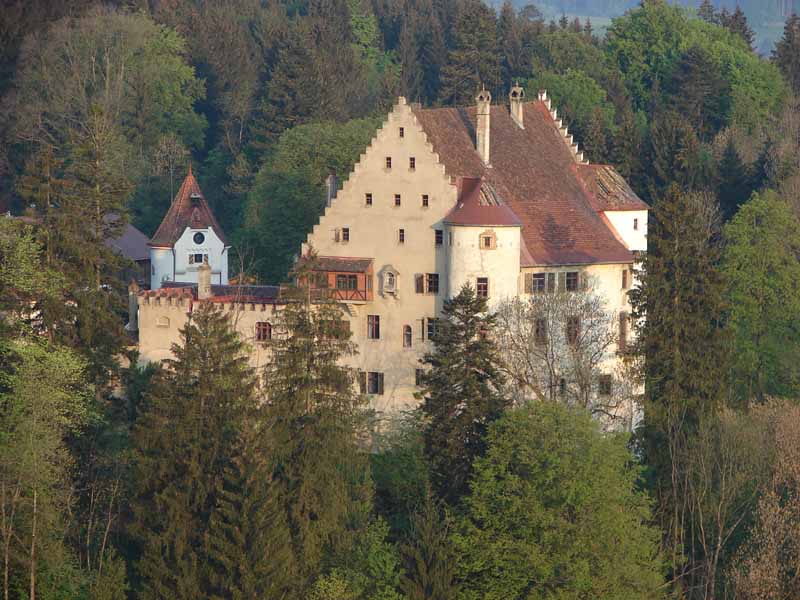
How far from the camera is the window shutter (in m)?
69.4

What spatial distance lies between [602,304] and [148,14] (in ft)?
216

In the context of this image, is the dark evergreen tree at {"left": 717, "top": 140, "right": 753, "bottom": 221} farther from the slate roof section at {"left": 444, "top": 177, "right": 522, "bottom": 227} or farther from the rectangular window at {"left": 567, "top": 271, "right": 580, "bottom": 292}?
the slate roof section at {"left": 444, "top": 177, "right": 522, "bottom": 227}

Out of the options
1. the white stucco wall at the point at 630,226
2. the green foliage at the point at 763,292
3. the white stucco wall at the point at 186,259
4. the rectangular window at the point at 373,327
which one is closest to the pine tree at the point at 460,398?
the rectangular window at the point at 373,327

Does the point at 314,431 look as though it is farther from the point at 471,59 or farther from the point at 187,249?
the point at 471,59

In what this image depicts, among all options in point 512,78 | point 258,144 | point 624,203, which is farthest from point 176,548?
point 512,78

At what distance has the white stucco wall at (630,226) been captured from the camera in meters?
75.0

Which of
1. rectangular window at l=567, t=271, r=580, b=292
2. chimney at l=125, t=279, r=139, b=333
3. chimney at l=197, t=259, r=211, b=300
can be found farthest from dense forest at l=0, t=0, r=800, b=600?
chimney at l=197, t=259, r=211, b=300

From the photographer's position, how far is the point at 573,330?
6762 cm

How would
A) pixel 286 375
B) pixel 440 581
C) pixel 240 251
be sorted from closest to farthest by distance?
pixel 440 581
pixel 286 375
pixel 240 251

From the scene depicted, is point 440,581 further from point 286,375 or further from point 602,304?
point 602,304

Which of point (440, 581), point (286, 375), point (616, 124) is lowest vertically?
point (440, 581)

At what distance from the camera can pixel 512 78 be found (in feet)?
413

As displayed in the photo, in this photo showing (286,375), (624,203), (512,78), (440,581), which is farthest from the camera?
(512,78)

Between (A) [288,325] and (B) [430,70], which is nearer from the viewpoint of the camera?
(A) [288,325]
